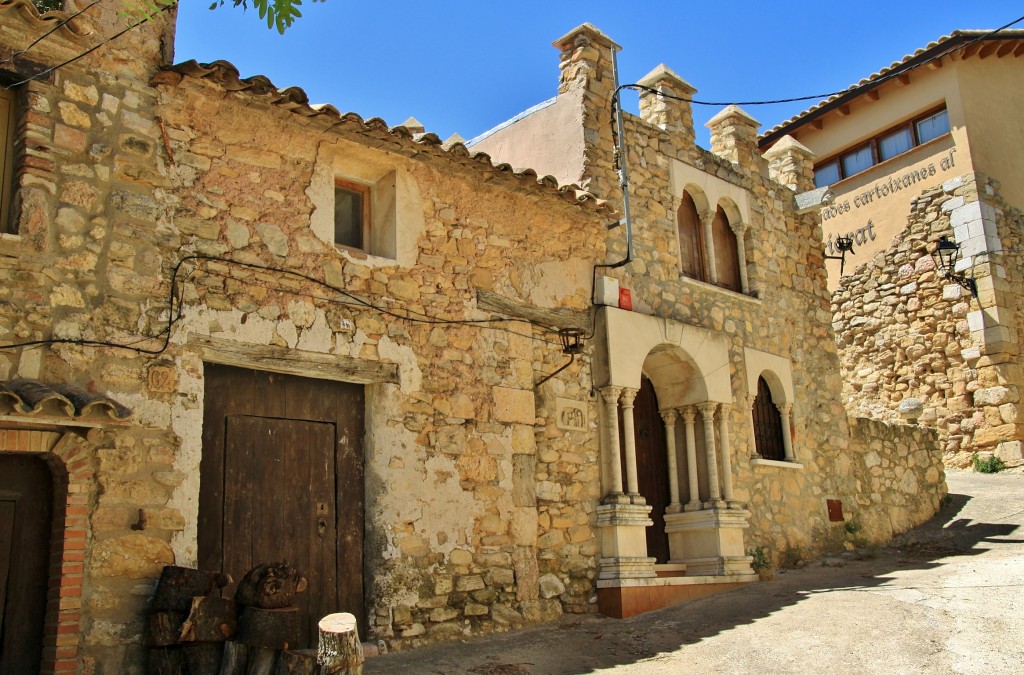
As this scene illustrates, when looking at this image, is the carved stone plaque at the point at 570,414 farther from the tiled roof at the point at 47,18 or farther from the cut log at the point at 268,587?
the tiled roof at the point at 47,18

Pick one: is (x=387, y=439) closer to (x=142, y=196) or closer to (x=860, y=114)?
(x=142, y=196)

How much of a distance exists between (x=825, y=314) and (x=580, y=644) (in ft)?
22.2

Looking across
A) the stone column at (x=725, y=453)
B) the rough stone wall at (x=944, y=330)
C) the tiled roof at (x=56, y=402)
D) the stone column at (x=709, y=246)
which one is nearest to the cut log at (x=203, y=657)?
the tiled roof at (x=56, y=402)

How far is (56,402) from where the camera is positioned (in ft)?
17.7

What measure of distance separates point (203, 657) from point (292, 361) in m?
2.16

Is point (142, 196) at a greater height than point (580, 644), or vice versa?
point (142, 196)

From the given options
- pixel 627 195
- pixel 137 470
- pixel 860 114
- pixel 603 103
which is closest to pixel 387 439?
pixel 137 470

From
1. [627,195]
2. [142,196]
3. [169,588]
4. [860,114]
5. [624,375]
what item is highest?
[860,114]

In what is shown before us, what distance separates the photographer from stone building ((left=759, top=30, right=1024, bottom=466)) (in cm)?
1453

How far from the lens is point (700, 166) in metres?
11.1

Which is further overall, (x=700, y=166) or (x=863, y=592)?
(x=700, y=166)

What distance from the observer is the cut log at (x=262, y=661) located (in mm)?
5434

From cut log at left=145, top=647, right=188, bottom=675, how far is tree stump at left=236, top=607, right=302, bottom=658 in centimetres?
35

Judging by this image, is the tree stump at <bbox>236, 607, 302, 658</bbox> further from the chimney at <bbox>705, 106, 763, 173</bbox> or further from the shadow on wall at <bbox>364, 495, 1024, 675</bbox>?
the chimney at <bbox>705, 106, 763, 173</bbox>
